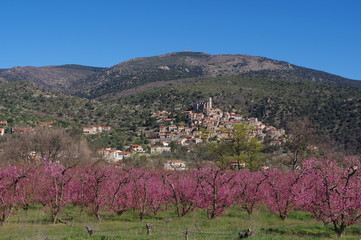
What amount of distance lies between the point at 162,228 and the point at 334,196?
282 inches

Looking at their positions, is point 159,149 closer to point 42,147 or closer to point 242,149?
point 42,147

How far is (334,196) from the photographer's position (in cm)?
1600

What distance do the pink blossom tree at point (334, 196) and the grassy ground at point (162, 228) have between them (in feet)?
2.26

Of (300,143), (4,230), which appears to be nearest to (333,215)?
(4,230)

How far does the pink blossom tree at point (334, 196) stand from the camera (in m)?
14.7

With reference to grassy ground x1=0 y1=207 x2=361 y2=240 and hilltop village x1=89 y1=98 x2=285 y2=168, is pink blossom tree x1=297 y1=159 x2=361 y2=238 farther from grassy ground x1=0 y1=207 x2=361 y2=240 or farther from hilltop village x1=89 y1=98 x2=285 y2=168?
hilltop village x1=89 y1=98 x2=285 y2=168

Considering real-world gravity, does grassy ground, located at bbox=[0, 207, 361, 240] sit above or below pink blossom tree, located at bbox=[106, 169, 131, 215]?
below

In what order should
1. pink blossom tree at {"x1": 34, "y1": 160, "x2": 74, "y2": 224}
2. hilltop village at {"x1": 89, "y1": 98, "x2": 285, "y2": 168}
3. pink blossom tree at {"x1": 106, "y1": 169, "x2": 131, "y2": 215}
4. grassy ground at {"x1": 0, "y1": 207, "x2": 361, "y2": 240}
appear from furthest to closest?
hilltop village at {"x1": 89, "y1": 98, "x2": 285, "y2": 168} < pink blossom tree at {"x1": 106, "y1": 169, "x2": 131, "y2": 215} < pink blossom tree at {"x1": 34, "y1": 160, "x2": 74, "y2": 224} < grassy ground at {"x1": 0, "y1": 207, "x2": 361, "y2": 240}

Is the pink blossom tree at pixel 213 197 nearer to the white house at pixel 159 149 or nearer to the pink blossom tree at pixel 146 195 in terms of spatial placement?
the pink blossom tree at pixel 146 195

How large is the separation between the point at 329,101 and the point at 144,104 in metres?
56.0

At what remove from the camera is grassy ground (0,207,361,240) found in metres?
13.5

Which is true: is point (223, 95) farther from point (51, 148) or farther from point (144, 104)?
point (51, 148)

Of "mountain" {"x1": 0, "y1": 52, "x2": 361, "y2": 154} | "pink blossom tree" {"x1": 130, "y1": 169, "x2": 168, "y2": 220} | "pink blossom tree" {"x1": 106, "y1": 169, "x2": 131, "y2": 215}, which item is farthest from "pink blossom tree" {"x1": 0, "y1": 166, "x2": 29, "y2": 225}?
"mountain" {"x1": 0, "y1": 52, "x2": 361, "y2": 154}

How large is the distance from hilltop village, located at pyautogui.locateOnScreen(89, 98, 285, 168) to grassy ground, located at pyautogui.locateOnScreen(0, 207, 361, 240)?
5764cm
